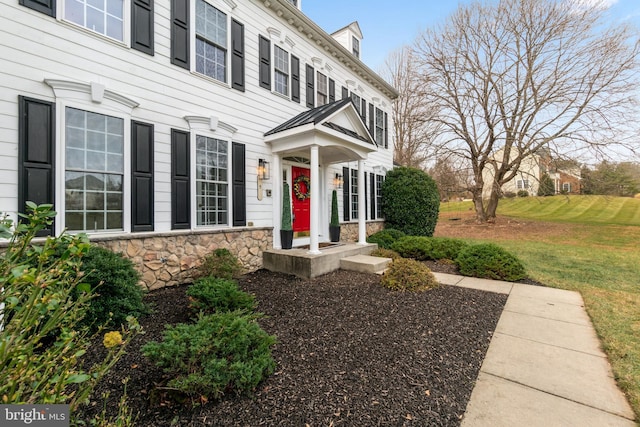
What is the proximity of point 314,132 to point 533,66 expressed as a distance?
1414 centimetres

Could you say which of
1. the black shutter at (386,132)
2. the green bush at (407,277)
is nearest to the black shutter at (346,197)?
the black shutter at (386,132)

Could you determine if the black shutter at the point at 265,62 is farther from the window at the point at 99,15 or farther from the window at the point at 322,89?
the window at the point at 99,15

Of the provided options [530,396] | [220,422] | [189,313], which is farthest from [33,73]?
[530,396]

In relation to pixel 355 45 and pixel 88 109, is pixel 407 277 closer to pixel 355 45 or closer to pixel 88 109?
pixel 88 109

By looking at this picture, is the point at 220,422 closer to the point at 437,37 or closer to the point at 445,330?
the point at 445,330

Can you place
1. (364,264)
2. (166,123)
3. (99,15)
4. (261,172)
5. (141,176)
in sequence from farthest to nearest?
(261,172)
(364,264)
(166,123)
(141,176)
(99,15)

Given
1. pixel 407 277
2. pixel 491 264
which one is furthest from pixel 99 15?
pixel 491 264

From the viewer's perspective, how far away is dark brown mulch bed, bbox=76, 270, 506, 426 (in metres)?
1.93

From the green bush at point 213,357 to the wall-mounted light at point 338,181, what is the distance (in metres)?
6.60

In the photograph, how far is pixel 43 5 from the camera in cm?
375

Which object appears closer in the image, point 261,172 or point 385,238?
point 261,172

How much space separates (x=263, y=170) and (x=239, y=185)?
0.76m

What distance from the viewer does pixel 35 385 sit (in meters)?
1.17

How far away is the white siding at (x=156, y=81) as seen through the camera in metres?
3.53
